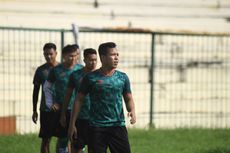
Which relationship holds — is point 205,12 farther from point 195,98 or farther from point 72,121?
point 72,121

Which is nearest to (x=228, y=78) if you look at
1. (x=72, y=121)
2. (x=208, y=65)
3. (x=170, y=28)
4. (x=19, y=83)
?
(x=208, y=65)

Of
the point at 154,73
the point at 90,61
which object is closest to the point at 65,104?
the point at 90,61

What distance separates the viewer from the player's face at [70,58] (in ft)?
38.0

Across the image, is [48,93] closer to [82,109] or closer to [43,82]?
[43,82]

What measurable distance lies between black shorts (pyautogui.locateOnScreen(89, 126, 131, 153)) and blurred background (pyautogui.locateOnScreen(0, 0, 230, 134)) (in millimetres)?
7071

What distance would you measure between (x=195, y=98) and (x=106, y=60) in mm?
9584

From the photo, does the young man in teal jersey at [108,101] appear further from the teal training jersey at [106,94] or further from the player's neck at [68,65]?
the player's neck at [68,65]

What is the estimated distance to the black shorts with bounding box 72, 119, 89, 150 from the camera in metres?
Result: 11.2

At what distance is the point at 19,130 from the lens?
16453 mm

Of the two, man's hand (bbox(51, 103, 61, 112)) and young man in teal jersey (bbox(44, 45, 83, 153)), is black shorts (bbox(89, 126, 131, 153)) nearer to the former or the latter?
young man in teal jersey (bbox(44, 45, 83, 153))

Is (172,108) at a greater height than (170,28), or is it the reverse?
(170,28)

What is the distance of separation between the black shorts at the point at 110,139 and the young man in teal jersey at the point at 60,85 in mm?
2270

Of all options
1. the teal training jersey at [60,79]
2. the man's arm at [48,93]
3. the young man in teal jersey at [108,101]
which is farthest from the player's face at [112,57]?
the man's arm at [48,93]

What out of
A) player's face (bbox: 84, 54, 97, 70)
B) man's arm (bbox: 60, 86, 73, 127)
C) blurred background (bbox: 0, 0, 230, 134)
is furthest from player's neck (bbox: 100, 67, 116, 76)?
blurred background (bbox: 0, 0, 230, 134)
